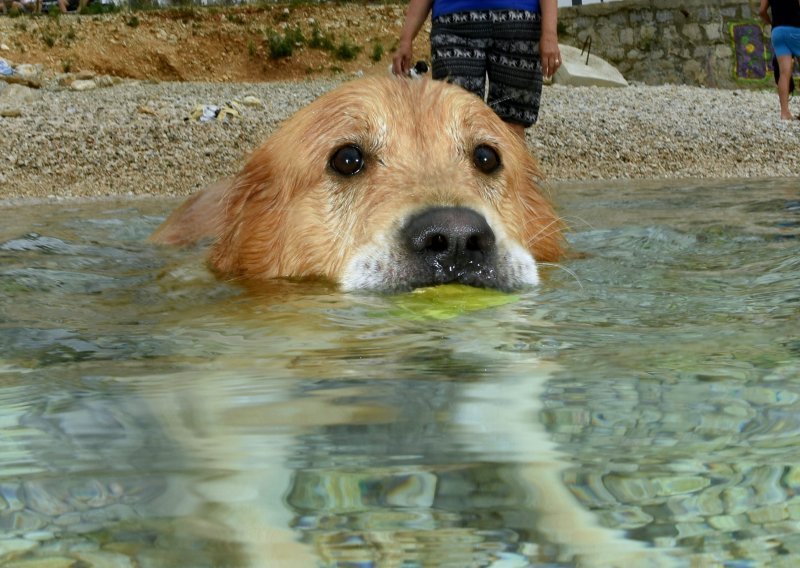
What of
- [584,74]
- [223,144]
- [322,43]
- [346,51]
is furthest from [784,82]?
[322,43]

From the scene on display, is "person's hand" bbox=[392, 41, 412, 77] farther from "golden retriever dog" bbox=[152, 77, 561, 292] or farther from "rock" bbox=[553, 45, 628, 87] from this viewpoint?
"rock" bbox=[553, 45, 628, 87]

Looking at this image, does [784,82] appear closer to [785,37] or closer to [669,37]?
[785,37]

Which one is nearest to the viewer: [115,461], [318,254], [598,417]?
[115,461]

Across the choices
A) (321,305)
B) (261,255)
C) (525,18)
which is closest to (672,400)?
(321,305)

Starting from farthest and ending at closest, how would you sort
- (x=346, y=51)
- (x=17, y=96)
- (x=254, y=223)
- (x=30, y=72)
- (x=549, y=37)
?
(x=346, y=51), (x=30, y=72), (x=17, y=96), (x=549, y=37), (x=254, y=223)

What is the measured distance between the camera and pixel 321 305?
3100 mm

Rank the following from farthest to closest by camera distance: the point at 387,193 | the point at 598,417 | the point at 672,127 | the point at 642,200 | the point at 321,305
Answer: the point at 672,127
the point at 642,200
the point at 387,193
the point at 321,305
the point at 598,417

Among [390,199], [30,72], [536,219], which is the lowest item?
[536,219]

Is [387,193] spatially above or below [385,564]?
above

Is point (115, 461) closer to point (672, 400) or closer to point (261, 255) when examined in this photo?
point (672, 400)

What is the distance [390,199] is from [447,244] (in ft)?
1.37

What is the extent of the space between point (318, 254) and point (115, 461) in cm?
239

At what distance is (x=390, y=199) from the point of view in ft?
11.2

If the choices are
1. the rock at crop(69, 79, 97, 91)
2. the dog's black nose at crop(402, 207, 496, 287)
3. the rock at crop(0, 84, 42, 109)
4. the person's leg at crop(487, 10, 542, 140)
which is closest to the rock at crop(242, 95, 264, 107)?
the rock at crop(0, 84, 42, 109)
